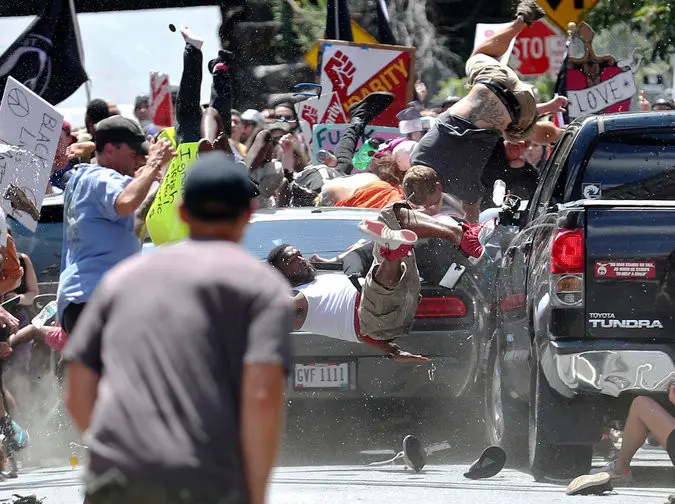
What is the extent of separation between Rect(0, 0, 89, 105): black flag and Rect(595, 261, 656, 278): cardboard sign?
24.8ft

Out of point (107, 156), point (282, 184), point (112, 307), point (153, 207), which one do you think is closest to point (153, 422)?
point (112, 307)

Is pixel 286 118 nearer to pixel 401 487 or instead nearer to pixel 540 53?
pixel 540 53

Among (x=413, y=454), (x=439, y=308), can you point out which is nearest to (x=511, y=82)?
(x=439, y=308)

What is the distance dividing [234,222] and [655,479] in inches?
201

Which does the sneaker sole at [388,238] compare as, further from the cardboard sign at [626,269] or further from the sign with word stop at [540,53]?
the sign with word stop at [540,53]

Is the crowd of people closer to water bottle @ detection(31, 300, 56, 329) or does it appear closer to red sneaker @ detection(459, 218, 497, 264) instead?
red sneaker @ detection(459, 218, 497, 264)

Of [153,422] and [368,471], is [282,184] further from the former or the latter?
[153,422]

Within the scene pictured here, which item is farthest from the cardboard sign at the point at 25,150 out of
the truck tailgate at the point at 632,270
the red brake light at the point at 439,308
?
the truck tailgate at the point at 632,270

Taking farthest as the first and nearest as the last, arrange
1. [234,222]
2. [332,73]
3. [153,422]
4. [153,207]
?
[332,73] < [153,207] < [234,222] < [153,422]

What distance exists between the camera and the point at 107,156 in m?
7.89

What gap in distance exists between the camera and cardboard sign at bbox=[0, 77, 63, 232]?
34.5 feet

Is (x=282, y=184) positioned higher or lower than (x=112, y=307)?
lower

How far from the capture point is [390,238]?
895 centimetres

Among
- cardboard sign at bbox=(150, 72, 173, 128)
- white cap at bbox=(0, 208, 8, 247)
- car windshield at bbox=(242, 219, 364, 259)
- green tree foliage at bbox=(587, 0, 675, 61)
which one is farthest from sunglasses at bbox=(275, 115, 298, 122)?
white cap at bbox=(0, 208, 8, 247)
